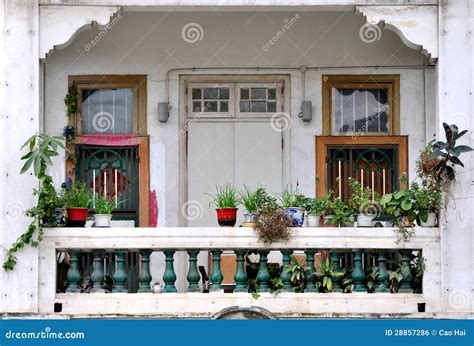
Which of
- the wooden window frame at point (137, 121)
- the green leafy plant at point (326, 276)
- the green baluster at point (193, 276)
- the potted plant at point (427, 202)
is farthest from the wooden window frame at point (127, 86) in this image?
the potted plant at point (427, 202)

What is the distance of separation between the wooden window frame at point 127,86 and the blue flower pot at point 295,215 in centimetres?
273

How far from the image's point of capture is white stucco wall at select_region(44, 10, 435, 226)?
15.8 m

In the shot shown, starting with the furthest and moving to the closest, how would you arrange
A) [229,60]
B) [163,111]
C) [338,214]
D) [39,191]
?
[229,60] → [163,111] → [338,214] → [39,191]

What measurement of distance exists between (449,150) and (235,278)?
264 centimetres

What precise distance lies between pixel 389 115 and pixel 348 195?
112 centimetres

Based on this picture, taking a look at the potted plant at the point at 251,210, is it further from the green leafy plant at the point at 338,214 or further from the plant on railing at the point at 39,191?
the plant on railing at the point at 39,191

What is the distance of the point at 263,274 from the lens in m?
13.9

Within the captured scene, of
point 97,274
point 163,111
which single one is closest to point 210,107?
point 163,111

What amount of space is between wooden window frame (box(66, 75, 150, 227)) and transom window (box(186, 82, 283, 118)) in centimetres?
58

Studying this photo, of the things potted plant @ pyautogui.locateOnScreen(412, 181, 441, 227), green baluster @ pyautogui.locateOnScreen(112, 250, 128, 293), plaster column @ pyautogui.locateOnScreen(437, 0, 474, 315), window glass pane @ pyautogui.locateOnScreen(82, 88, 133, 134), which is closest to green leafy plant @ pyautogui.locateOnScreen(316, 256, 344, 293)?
potted plant @ pyautogui.locateOnScreen(412, 181, 441, 227)

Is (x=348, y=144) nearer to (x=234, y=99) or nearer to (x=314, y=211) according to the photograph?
(x=234, y=99)

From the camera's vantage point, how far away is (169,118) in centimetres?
1588

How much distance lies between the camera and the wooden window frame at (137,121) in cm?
1580

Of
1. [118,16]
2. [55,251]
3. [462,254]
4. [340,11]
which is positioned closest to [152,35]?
[118,16]
